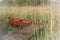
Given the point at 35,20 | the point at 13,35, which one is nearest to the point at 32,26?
the point at 35,20

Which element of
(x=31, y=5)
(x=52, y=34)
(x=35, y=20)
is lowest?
(x=52, y=34)

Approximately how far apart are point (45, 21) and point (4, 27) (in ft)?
0.99

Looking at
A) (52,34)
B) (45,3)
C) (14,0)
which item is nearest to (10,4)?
(14,0)

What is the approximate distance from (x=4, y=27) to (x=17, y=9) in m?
0.16

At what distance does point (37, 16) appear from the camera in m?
0.92

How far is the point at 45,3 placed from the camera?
92cm

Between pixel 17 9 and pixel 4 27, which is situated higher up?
pixel 17 9

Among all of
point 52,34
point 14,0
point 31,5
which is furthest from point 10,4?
point 52,34

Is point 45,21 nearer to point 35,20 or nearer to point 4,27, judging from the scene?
point 35,20

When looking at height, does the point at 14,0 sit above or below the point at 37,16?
above

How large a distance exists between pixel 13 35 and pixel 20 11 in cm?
18

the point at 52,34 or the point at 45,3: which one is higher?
the point at 45,3

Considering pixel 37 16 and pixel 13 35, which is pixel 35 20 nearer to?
pixel 37 16

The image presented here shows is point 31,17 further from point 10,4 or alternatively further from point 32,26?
point 10,4
